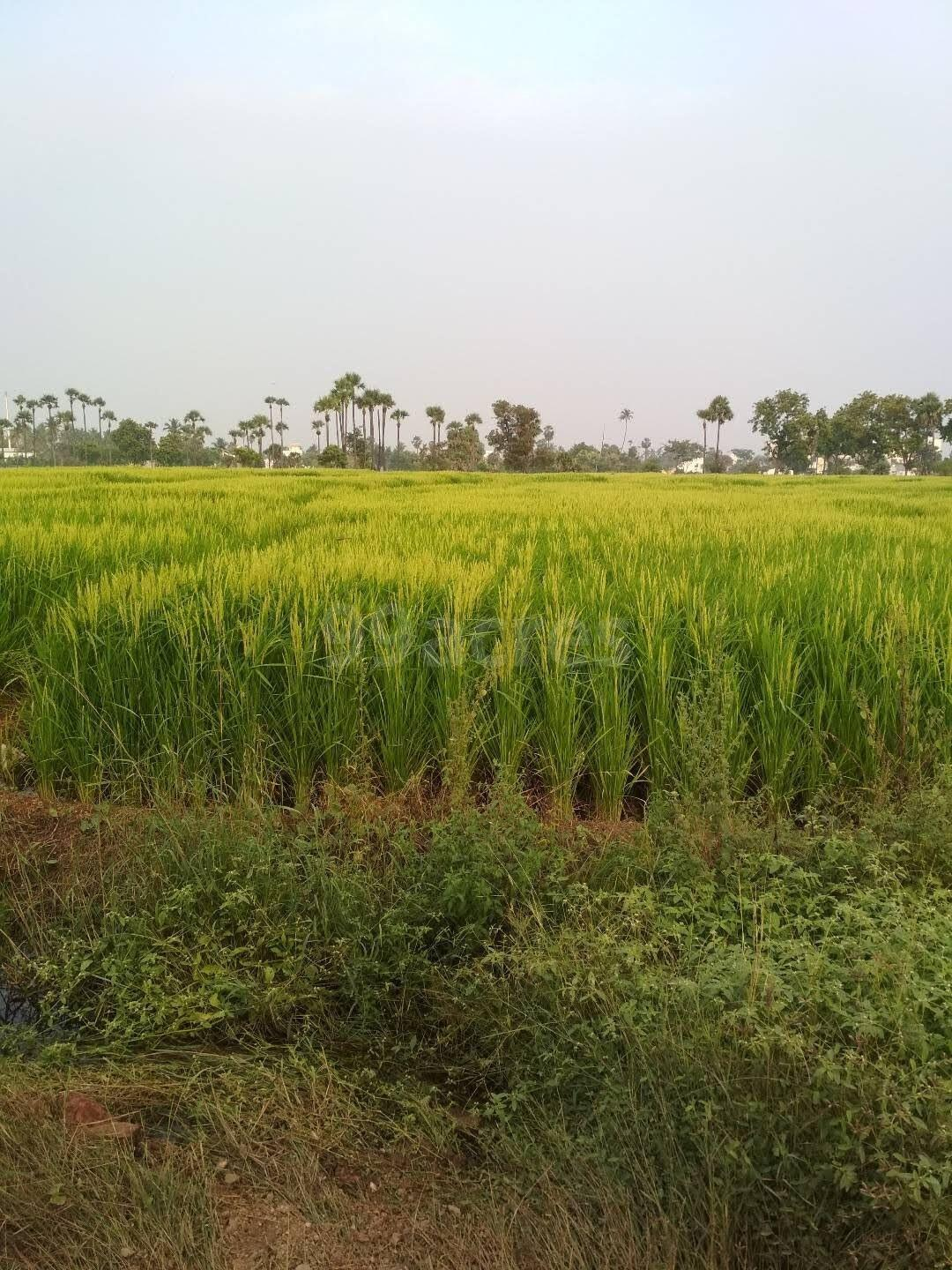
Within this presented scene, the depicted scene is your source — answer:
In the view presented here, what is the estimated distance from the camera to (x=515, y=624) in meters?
2.78

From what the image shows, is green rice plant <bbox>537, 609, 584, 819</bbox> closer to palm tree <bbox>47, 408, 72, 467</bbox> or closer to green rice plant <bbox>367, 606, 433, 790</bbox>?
green rice plant <bbox>367, 606, 433, 790</bbox>

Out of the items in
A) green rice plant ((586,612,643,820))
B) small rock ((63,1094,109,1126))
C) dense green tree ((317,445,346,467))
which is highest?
dense green tree ((317,445,346,467))

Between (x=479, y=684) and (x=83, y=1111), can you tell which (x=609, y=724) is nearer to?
(x=479, y=684)

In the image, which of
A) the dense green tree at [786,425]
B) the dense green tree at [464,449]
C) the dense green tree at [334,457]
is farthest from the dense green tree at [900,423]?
the dense green tree at [334,457]

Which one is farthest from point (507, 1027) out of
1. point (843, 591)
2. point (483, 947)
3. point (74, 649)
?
point (843, 591)

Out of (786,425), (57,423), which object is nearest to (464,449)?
(786,425)

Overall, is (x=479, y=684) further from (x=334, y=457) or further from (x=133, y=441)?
(x=133, y=441)

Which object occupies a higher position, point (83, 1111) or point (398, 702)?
point (398, 702)

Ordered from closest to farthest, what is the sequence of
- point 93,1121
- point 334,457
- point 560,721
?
1. point 93,1121
2. point 560,721
3. point 334,457

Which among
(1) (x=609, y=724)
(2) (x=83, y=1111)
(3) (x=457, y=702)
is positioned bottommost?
(2) (x=83, y=1111)

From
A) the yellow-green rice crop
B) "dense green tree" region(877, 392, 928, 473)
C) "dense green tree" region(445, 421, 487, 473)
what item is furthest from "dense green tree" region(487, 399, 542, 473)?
the yellow-green rice crop

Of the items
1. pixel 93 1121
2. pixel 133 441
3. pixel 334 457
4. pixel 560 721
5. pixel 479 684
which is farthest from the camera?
pixel 133 441

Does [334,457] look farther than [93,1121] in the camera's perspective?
Yes

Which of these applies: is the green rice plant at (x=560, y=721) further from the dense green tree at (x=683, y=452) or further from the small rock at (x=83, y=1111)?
the dense green tree at (x=683, y=452)
